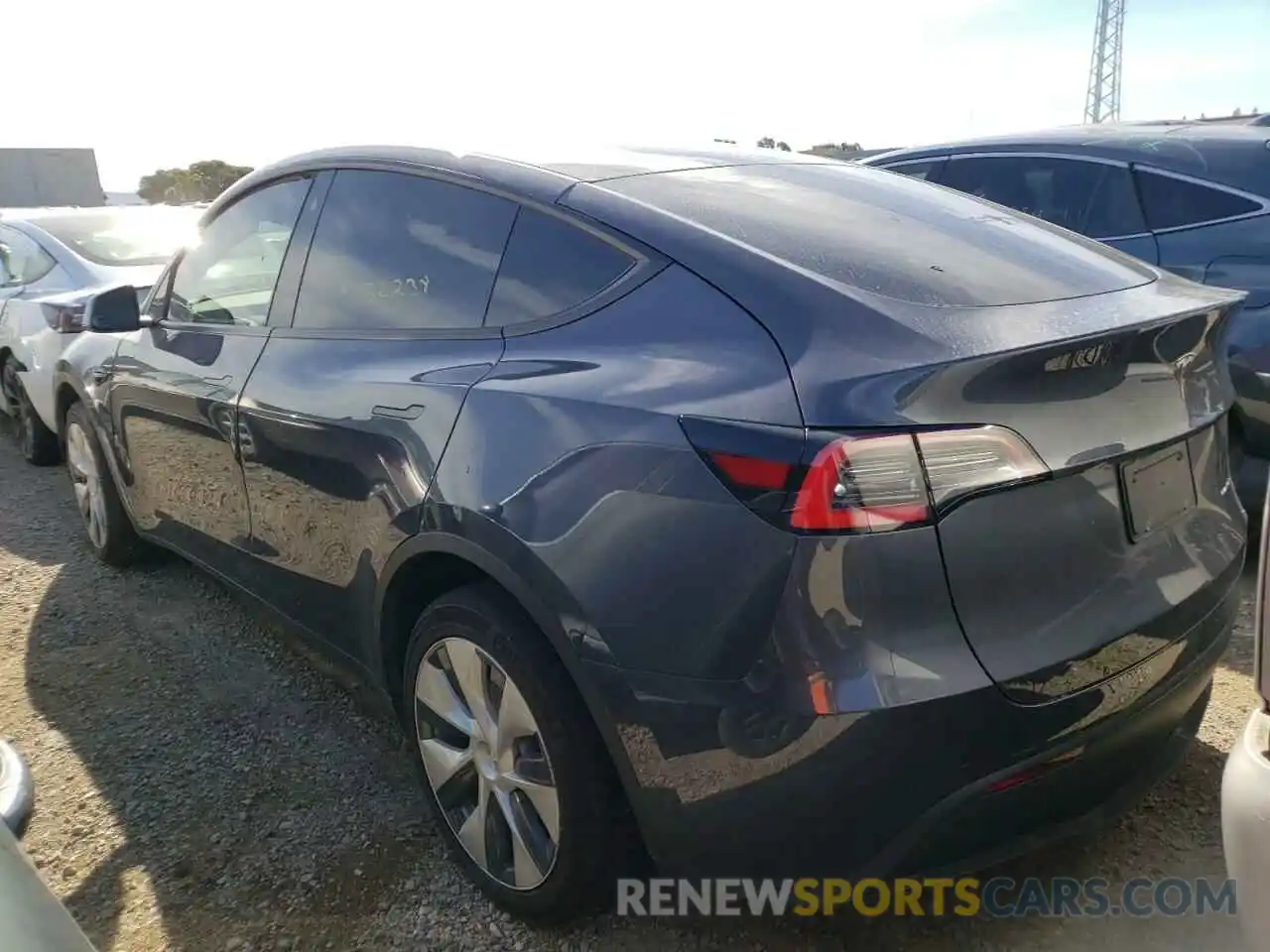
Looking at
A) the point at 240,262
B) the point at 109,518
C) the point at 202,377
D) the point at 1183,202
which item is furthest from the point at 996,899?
the point at 109,518

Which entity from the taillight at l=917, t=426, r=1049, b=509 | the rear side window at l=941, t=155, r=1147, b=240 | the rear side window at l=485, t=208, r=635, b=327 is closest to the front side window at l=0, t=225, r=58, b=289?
the rear side window at l=485, t=208, r=635, b=327

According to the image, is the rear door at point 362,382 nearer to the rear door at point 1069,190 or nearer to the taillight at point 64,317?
the taillight at point 64,317

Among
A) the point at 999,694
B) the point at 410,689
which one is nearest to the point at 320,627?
the point at 410,689

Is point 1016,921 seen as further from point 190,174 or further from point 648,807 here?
point 190,174

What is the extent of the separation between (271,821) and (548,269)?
165 centimetres

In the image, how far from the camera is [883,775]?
1.64 metres

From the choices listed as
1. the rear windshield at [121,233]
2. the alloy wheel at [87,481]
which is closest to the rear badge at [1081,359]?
the alloy wheel at [87,481]

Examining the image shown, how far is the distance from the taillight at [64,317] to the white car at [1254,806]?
3981 mm

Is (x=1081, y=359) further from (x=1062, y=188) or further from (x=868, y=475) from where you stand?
(x=1062, y=188)

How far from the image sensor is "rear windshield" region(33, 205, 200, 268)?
6.17m

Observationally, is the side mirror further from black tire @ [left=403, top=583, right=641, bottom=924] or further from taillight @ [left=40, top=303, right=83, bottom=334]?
black tire @ [left=403, top=583, right=641, bottom=924]

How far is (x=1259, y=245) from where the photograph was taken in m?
3.85

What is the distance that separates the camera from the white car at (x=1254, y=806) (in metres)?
1.43

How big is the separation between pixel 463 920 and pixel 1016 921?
4.03 feet
